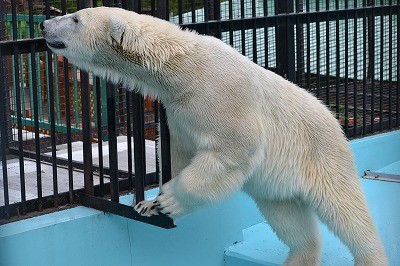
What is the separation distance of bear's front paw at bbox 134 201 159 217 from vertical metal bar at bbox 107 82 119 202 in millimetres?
448

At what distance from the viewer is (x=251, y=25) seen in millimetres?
5285

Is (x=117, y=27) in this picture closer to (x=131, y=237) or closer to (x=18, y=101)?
(x=18, y=101)

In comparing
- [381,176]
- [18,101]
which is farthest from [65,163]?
[381,176]

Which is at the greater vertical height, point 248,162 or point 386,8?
point 386,8

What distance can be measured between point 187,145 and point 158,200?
33 centimetres

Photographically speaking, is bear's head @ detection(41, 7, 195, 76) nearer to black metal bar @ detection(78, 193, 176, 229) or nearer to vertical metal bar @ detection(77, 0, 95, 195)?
vertical metal bar @ detection(77, 0, 95, 195)

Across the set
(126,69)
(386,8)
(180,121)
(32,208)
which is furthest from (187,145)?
(386,8)

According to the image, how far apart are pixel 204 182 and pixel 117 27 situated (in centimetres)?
87

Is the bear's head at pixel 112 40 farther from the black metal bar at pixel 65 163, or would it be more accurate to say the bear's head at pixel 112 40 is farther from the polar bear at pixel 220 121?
the black metal bar at pixel 65 163

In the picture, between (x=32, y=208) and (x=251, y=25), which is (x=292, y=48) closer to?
(x=251, y=25)

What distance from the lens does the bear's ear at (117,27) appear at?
3896mm

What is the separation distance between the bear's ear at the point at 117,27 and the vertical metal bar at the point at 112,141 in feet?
→ 1.64

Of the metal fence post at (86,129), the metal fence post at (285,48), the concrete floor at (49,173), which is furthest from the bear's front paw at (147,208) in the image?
the metal fence post at (285,48)

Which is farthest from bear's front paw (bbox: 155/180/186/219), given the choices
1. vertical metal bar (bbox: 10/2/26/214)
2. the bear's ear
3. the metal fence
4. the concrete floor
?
the concrete floor
